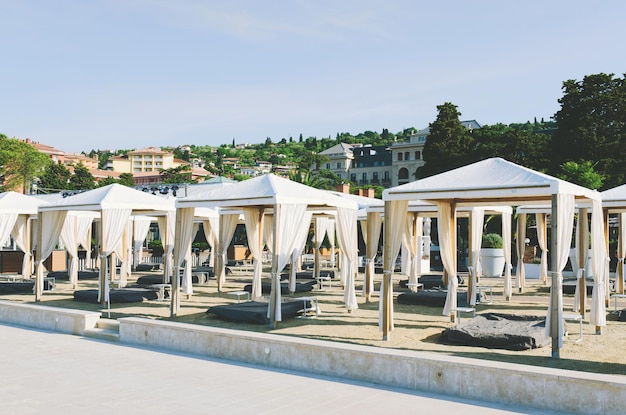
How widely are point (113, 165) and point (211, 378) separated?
176 m

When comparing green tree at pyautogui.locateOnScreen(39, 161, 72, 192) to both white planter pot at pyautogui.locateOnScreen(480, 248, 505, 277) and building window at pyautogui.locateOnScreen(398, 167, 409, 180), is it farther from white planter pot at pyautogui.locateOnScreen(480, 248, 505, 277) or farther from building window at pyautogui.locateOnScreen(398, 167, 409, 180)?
white planter pot at pyautogui.locateOnScreen(480, 248, 505, 277)

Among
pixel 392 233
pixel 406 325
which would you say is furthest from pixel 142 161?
pixel 392 233

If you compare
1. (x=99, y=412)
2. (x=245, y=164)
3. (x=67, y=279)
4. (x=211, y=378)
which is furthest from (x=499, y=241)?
(x=245, y=164)

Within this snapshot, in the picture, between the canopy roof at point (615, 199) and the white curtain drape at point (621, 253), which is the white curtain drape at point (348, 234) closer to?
the canopy roof at point (615, 199)

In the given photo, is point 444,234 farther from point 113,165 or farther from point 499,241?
point 113,165

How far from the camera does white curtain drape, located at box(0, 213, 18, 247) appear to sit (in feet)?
61.6

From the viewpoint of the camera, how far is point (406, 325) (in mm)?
11078

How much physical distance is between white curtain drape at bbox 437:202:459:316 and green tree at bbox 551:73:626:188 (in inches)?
1160

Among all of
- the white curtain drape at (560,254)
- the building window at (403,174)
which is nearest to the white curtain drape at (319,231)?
the white curtain drape at (560,254)

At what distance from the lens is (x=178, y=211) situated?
13.0 metres

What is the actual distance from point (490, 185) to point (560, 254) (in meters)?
1.46

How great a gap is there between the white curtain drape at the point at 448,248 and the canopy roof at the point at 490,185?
2066 millimetres

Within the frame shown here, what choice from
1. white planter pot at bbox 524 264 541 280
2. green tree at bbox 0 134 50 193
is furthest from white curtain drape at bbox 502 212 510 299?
green tree at bbox 0 134 50 193

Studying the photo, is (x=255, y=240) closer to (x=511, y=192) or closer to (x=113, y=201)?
(x=113, y=201)
